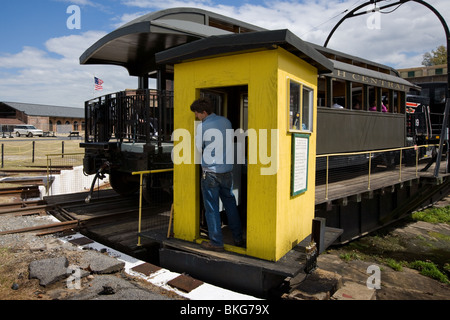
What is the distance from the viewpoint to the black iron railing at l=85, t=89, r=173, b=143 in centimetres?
706

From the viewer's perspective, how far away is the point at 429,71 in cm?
3569

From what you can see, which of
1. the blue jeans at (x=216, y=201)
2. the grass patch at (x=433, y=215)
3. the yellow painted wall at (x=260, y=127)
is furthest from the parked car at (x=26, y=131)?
the blue jeans at (x=216, y=201)

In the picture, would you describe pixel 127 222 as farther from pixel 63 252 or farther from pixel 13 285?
pixel 13 285

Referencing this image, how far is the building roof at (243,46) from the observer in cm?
376

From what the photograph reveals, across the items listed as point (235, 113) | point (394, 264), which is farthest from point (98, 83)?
point (394, 264)

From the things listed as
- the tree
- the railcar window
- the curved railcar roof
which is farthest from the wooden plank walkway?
the tree

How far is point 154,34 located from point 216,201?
389 centimetres

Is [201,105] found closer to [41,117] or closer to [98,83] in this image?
[98,83]

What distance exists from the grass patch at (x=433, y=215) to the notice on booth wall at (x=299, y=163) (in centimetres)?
1172

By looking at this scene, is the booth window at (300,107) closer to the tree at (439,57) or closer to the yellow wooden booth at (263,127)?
the yellow wooden booth at (263,127)

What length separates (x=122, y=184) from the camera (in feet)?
29.5

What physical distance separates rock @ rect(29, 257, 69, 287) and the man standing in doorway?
180cm

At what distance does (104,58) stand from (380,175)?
28.8 ft

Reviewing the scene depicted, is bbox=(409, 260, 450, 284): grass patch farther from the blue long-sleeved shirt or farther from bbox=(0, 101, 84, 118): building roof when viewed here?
bbox=(0, 101, 84, 118): building roof
